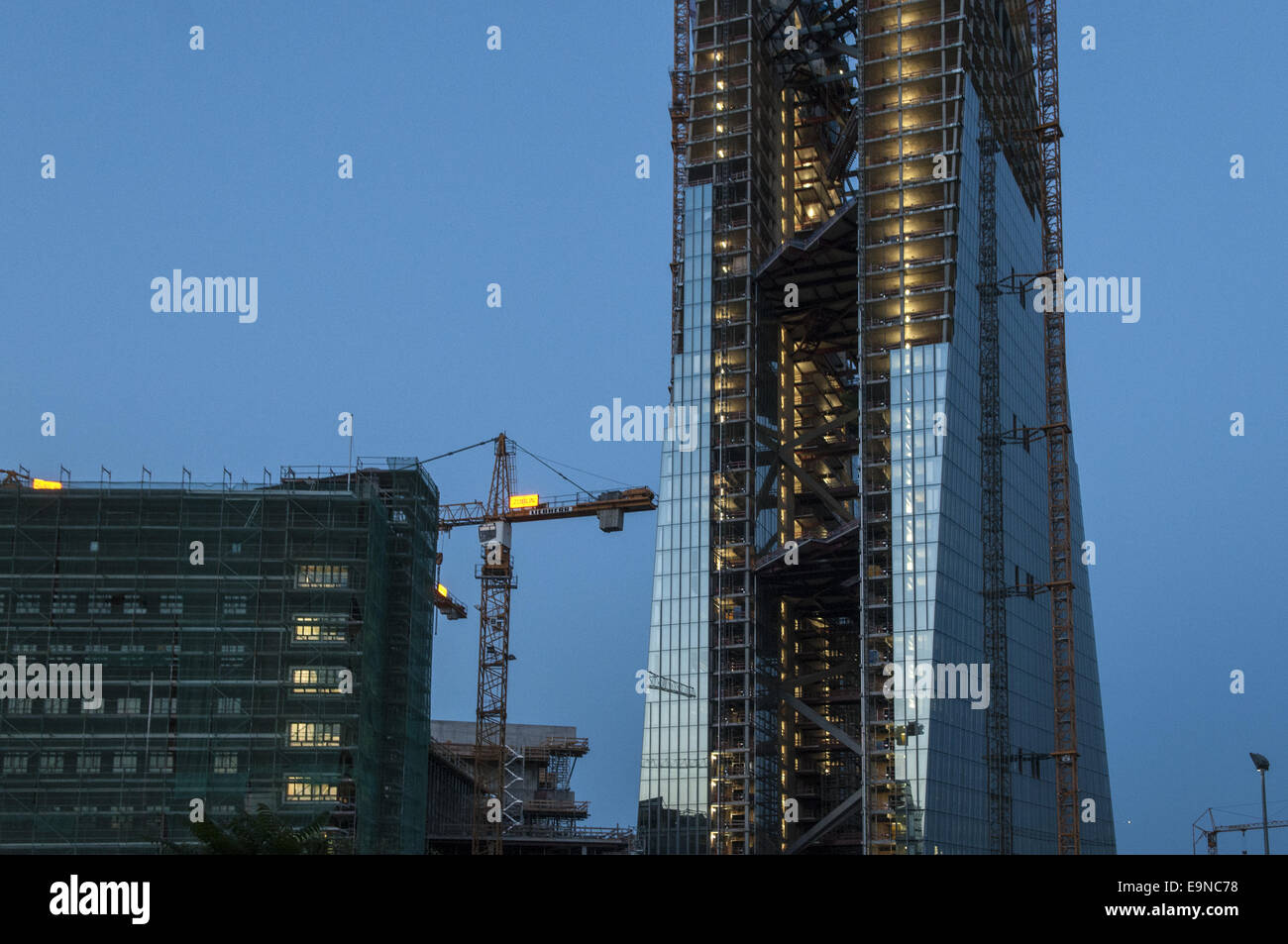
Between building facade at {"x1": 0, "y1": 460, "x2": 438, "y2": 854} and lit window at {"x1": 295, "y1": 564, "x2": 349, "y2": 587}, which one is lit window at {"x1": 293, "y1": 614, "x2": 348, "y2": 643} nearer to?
building facade at {"x1": 0, "y1": 460, "x2": 438, "y2": 854}

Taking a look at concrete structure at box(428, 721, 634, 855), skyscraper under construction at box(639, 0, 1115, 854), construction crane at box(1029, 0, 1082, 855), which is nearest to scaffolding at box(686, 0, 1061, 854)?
skyscraper under construction at box(639, 0, 1115, 854)

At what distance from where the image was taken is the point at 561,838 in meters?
171

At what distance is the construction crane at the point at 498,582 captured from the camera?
441 feet

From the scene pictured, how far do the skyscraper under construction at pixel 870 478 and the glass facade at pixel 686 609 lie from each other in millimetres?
233

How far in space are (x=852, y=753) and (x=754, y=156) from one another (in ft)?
178

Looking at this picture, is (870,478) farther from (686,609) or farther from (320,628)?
(320,628)

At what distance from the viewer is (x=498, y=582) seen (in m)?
136

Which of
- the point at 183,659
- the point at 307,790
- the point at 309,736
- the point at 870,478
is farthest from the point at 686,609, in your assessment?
the point at 183,659

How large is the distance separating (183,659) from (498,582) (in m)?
50.3

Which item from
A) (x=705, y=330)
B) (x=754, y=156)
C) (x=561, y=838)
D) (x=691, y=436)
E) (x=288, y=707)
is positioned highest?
(x=754, y=156)

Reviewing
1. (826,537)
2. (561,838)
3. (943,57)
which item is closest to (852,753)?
(826,537)

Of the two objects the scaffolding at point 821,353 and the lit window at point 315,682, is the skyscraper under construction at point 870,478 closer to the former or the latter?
the scaffolding at point 821,353

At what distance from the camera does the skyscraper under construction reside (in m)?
118
